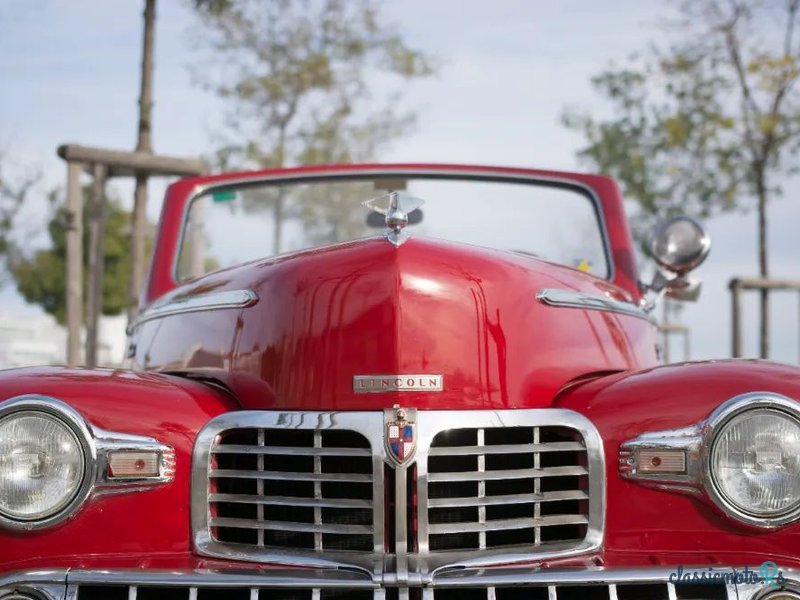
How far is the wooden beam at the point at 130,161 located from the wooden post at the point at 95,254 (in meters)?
0.12

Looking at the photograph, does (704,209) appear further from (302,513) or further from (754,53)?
(302,513)

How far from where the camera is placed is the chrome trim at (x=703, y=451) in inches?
86.0

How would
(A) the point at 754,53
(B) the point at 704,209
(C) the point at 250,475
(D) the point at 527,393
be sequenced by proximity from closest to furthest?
1. (C) the point at 250,475
2. (D) the point at 527,393
3. (A) the point at 754,53
4. (B) the point at 704,209

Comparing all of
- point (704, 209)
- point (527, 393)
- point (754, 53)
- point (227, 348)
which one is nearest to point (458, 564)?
point (527, 393)

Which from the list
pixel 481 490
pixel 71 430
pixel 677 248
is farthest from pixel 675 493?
pixel 677 248

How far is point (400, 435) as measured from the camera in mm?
2240

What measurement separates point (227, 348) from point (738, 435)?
1325 mm

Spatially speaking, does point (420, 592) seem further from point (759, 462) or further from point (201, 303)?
point (201, 303)

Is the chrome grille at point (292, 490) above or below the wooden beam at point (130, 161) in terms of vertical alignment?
below

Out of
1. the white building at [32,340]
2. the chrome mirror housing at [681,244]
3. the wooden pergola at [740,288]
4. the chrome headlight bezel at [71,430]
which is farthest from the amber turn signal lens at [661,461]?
the white building at [32,340]

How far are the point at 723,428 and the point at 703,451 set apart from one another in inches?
2.7

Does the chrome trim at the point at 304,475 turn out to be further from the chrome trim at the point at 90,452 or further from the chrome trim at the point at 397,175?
the chrome trim at the point at 397,175

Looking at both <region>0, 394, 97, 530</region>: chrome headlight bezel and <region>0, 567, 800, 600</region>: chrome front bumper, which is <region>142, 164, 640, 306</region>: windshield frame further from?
<region>0, 567, 800, 600</region>: chrome front bumper

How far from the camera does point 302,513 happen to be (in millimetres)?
2383
